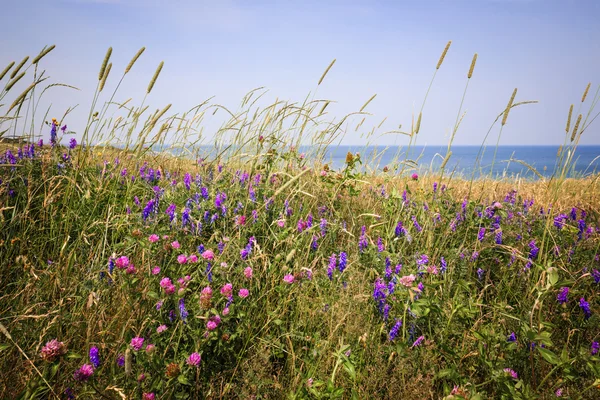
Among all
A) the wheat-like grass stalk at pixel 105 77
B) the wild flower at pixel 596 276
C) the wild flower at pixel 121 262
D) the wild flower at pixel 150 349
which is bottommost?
the wild flower at pixel 150 349

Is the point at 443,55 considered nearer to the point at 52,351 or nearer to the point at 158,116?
the point at 158,116

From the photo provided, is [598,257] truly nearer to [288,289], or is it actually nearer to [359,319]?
[359,319]

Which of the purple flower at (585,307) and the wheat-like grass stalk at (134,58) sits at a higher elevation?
the wheat-like grass stalk at (134,58)

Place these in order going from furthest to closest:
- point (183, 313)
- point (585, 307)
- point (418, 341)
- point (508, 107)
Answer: point (508, 107)
point (585, 307)
point (418, 341)
point (183, 313)

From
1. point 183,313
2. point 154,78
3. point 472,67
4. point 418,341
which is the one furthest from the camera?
point 472,67

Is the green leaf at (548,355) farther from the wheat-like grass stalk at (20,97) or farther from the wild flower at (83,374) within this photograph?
the wheat-like grass stalk at (20,97)

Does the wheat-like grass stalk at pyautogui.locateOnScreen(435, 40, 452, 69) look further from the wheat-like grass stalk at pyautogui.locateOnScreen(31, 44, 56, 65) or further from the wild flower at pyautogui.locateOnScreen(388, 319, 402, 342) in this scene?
the wheat-like grass stalk at pyautogui.locateOnScreen(31, 44, 56, 65)

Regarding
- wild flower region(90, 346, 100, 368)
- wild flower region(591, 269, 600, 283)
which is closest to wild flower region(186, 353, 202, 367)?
wild flower region(90, 346, 100, 368)

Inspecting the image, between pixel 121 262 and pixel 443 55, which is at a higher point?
pixel 443 55

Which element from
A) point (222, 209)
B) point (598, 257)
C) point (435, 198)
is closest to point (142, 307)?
point (222, 209)

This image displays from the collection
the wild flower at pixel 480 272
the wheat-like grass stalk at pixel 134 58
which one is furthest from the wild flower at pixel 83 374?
the wild flower at pixel 480 272

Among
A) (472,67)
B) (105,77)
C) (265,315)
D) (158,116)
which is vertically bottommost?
(265,315)

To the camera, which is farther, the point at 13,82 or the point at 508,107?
the point at 508,107

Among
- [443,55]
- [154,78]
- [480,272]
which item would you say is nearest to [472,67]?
[443,55]
